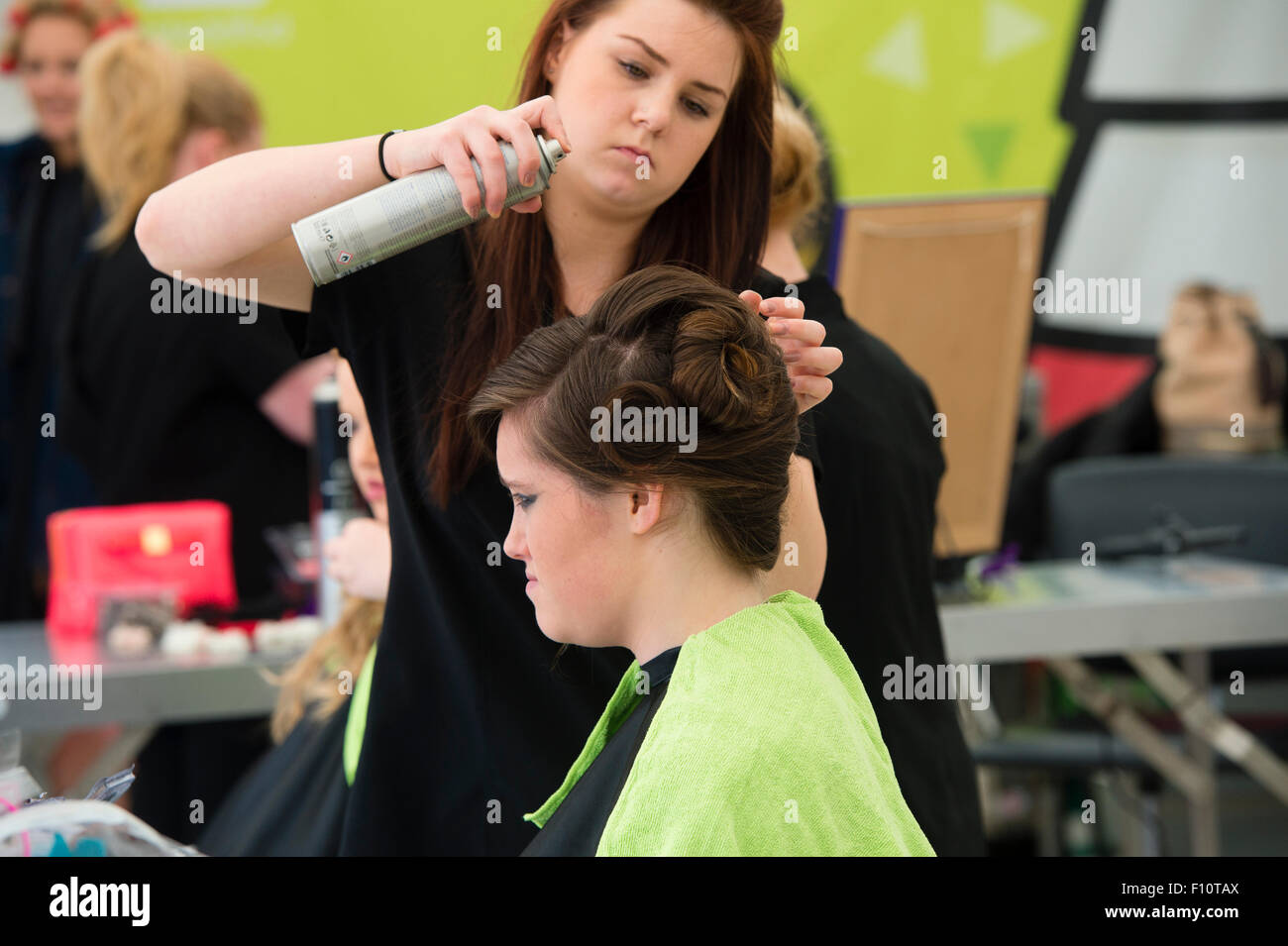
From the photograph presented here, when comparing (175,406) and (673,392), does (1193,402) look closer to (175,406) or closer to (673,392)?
(175,406)

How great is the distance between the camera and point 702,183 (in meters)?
1.24

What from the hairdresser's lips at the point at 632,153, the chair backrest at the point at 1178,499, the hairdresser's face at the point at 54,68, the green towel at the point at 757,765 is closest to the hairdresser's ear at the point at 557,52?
the hairdresser's lips at the point at 632,153

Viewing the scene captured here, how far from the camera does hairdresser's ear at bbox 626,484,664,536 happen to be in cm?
110

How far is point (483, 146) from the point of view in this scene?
1.05 metres

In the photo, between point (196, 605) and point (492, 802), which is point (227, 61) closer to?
point (196, 605)

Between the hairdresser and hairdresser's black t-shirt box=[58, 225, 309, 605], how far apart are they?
1.34 meters

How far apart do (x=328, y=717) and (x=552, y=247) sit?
95 cm

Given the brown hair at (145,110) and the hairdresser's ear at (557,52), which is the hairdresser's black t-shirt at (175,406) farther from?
the hairdresser's ear at (557,52)

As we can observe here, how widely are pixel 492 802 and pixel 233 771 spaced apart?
1.47m

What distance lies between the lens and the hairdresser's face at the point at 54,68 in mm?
3059

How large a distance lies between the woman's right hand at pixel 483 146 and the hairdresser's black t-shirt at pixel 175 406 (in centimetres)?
150

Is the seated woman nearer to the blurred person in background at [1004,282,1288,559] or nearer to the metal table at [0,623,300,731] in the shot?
the metal table at [0,623,300,731]

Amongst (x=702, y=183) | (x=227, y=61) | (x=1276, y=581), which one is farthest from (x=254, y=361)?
(x=1276, y=581)

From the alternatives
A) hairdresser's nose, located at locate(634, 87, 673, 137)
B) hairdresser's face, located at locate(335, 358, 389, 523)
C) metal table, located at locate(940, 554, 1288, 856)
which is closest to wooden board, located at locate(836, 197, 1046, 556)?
metal table, located at locate(940, 554, 1288, 856)
